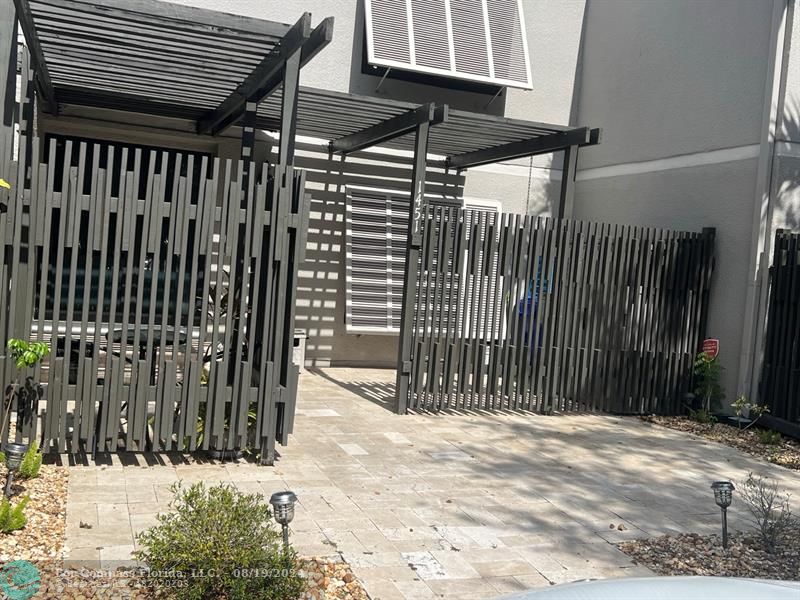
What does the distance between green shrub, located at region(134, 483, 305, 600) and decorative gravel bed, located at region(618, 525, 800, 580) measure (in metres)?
2.29

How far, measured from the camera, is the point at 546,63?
12258mm

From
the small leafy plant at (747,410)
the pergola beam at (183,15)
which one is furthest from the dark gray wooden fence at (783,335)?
the pergola beam at (183,15)

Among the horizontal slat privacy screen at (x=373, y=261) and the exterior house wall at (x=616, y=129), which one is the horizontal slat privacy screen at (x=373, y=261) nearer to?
the horizontal slat privacy screen at (x=373, y=261)

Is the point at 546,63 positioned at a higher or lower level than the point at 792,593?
higher

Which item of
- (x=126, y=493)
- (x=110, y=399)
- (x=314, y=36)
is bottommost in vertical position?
(x=126, y=493)

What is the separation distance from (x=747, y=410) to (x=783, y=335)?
972mm

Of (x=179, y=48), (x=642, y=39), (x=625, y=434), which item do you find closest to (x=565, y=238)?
(x=625, y=434)

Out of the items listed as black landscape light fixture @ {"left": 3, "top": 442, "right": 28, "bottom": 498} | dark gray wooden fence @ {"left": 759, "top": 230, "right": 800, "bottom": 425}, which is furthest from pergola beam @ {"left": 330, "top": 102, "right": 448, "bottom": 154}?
black landscape light fixture @ {"left": 3, "top": 442, "right": 28, "bottom": 498}

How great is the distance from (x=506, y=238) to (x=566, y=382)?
6.18 ft

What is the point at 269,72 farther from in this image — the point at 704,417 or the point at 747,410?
the point at 747,410

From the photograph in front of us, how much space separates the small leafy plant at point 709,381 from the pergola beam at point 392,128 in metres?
4.30

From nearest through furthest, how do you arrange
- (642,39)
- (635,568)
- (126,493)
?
1. (635,568)
2. (126,493)
3. (642,39)

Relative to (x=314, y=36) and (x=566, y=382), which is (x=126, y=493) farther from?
(x=566, y=382)

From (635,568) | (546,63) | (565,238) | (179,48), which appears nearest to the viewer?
(635,568)
